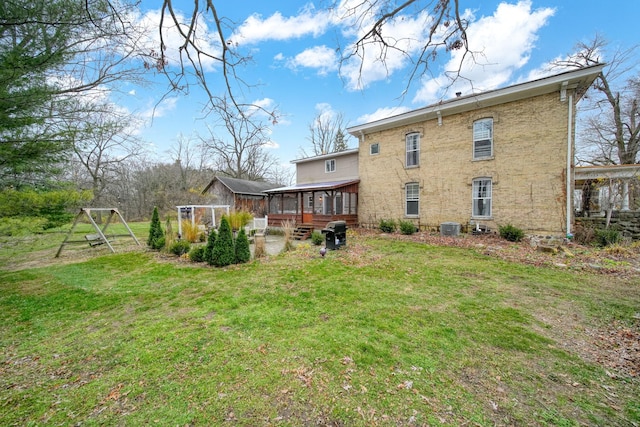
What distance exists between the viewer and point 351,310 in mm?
4117

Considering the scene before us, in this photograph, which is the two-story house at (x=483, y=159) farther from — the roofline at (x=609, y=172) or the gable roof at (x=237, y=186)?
the gable roof at (x=237, y=186)

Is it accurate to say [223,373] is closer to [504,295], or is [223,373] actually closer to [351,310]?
[351,310]

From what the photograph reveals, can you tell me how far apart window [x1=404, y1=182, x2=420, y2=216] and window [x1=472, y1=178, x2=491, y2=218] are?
2.59m

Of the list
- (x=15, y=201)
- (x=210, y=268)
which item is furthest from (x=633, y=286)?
(x=15, y=201)

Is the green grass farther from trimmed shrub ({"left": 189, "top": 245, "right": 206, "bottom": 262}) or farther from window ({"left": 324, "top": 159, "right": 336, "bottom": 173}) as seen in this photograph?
window ({"left": 324, "top": 159, "right": 336, "bottom": 173})

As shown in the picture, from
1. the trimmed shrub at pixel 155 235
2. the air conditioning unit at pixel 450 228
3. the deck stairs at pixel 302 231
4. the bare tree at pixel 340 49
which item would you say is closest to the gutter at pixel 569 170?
the air conditioning unit at pixel 450 228

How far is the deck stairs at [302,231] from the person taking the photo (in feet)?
43.4

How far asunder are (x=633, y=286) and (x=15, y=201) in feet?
41.5

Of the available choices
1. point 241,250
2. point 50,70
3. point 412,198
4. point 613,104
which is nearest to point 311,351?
point 241,250

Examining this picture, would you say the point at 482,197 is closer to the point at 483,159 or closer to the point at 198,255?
the point at 483,159

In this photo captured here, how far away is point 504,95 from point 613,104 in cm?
1395

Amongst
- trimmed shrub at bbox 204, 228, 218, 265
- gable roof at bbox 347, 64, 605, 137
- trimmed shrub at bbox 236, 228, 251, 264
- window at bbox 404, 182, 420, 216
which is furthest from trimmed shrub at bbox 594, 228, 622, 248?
trimmed shrub at bbox 204, 228, 218, 265

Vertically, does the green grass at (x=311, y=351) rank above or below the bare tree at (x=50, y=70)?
below

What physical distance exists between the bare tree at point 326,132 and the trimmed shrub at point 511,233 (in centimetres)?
2468
